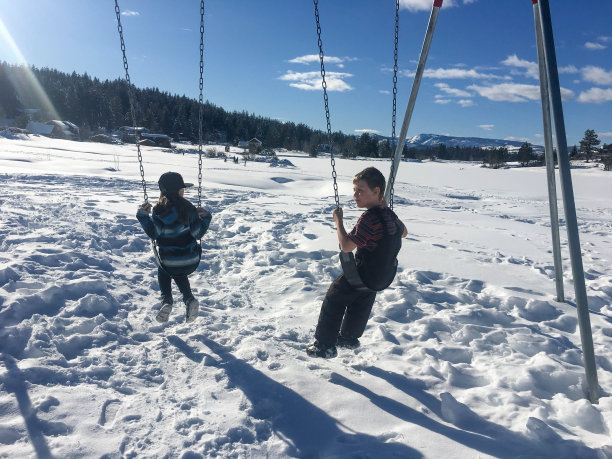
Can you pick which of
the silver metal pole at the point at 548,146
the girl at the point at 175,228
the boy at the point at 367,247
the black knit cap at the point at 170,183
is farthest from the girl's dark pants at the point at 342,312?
the silver metal pole at the point at 548,146

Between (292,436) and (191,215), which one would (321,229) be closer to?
(191,215)

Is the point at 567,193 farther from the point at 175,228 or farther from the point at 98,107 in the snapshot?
the point at 98,107

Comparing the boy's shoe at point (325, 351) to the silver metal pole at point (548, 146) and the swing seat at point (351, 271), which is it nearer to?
the swing seat at point (351, 271)

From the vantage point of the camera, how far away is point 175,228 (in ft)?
10.9

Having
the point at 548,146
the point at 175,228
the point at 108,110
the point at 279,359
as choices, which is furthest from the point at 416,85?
the point at 108,110

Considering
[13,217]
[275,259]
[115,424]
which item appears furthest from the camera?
[13,217]

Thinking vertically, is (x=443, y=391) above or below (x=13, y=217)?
below

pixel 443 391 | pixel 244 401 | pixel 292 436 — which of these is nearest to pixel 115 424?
pixel 244 401

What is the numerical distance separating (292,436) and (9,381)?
195cm

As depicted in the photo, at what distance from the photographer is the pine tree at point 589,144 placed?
187ft

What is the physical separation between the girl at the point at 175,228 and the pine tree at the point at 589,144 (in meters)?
70.1

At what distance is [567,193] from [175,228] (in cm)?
308

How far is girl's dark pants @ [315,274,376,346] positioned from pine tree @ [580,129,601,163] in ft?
228

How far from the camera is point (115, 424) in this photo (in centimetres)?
233
